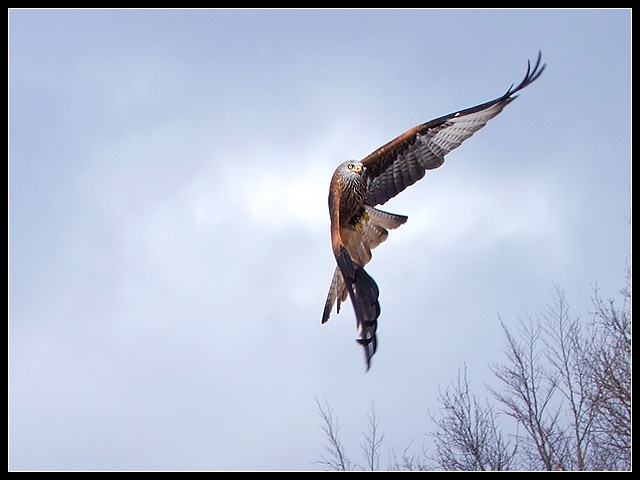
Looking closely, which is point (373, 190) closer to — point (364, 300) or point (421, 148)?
point (421, 148)

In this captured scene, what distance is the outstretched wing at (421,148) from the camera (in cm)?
882

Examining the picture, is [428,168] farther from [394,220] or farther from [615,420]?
[615,420]

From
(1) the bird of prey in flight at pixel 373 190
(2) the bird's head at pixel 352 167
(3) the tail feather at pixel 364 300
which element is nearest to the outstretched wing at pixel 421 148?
(1) the bird of prey in flight at pixel 373 190

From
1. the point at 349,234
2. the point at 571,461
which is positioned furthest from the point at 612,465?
the point at 349,234

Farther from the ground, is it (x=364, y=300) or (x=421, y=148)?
(x=421, y=148)

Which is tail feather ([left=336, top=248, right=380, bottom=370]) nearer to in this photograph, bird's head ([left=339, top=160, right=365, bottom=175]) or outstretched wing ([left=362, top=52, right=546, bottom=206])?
bird's head ([left=339, top=160, right=365, bottom=175])

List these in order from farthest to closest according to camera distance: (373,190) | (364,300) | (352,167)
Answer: (373,190) → (352,167) → (364,300)

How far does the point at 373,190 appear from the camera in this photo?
883 cm

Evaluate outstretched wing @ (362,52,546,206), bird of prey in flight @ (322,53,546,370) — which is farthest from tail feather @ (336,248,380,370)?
outstretched wing @ (362,52,546,206)

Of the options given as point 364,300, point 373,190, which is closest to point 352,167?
point 373,190

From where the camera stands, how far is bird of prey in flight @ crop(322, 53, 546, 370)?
6.76 metres

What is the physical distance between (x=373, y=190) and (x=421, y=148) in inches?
30.1

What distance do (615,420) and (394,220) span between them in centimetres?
724


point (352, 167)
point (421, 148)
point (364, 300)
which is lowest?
point (364, 300)
